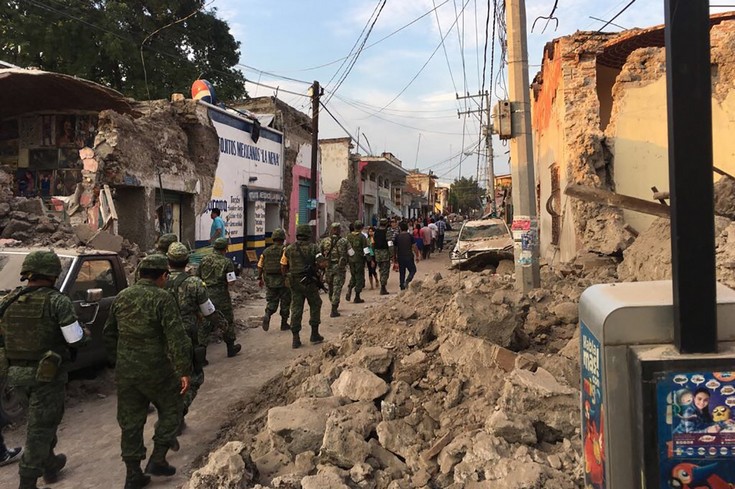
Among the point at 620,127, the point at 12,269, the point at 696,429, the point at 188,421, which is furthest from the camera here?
the point at 620,127

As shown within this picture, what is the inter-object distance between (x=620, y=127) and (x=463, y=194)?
6354 centimetres

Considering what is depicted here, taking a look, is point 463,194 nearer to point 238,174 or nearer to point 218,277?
point 238,174

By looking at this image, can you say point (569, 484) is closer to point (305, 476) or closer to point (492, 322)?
point (305, 476)

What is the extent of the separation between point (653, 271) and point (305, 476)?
4.72m

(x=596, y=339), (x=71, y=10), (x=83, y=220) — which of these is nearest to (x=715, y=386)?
(x=596, y=339)

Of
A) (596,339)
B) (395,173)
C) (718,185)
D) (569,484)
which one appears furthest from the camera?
(395,173)

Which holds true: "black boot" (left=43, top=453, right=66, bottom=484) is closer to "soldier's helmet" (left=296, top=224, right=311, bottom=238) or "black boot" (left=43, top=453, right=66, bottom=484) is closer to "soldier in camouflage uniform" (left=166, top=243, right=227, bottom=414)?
"soldier in camouflage uniform" (left=166, top=243, right=227, bottom=414)

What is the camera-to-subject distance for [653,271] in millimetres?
5781

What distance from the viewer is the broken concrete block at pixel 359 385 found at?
3.85 meters

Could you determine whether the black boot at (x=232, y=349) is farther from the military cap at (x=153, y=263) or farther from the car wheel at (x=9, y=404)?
the military cap at (x=153, y=263)

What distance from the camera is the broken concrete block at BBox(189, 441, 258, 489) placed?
283cm

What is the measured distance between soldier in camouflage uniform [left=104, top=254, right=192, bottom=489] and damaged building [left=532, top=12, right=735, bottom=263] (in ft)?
22.9

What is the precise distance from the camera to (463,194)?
72.1 meters

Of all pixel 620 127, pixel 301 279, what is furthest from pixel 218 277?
pixel 620 127
